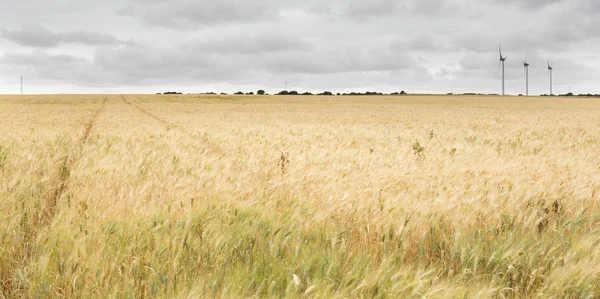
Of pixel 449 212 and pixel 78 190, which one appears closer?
pixel 449 212

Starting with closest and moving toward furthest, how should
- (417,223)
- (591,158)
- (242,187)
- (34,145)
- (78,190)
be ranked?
(417,223), (78,190), (242,187), (591,158), (34,145)

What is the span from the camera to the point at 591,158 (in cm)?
930

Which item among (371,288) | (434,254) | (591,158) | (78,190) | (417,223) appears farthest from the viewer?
(591,158)

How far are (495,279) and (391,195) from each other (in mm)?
1928

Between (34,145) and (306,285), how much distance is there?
960 centimetres

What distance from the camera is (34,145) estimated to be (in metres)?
9.98

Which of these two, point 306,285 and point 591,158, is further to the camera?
point 591,158

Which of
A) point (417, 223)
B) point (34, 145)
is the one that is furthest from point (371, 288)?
point (34, 145)

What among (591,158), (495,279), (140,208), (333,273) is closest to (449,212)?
(495,279)

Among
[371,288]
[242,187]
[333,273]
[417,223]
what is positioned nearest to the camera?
[371,288]

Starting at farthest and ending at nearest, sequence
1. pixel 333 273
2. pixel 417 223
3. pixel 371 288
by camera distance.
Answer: pixel 417 223, pixel 333 273, pixel 371 288

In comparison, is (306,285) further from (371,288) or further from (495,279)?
(495,279)

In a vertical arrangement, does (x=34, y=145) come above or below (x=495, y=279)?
above

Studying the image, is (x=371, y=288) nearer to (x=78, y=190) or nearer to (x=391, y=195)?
(x=391, y=195)
